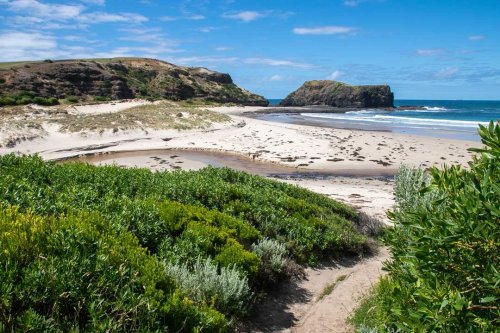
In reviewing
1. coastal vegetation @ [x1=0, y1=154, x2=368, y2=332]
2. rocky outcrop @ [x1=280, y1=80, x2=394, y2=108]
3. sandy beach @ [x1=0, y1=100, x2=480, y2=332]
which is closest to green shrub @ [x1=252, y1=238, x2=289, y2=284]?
coastal vegetation @ [x1=0, y1=154, x2=368, y2=332]

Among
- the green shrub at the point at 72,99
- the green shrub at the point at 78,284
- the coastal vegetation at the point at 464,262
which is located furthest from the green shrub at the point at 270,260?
the green shrub at the point at 72,99

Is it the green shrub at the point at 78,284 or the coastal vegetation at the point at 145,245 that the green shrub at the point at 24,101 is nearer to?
the coastal vegetation at the point at 145,245

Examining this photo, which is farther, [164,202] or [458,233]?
[164,202]

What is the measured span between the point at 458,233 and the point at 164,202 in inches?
216

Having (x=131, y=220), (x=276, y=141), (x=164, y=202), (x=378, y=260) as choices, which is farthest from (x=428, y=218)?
(x=276, y=141)

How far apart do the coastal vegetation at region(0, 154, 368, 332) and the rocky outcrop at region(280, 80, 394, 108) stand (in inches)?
4805

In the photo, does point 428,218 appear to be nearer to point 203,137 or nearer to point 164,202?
point 164,202

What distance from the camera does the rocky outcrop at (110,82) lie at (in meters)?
53.4

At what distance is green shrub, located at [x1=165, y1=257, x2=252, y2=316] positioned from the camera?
5367 mm

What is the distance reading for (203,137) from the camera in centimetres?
3500

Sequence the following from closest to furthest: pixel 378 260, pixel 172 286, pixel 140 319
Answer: pixel 140 319
pixel 172 286
pixel 378 260

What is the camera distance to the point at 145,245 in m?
6.10

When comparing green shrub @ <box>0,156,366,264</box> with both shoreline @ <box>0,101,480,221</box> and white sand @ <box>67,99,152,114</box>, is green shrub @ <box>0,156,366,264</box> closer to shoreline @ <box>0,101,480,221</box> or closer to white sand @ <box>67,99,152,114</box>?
shoreline @ <box>0,101,480,221</box>

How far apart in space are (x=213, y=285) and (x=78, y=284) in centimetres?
221
